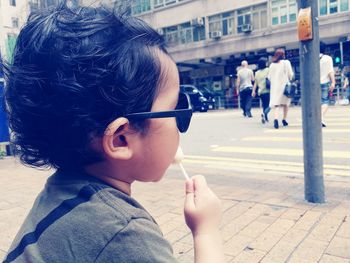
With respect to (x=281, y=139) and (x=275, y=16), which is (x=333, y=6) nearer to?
(x=275, y=16)

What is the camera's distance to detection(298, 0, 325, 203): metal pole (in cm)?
296

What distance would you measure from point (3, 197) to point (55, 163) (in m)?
3.13

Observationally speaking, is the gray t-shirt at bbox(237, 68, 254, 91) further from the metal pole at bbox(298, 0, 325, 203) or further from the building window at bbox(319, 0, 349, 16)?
the building window at bbox(319, 0, 349, 16)

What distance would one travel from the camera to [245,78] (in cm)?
1186

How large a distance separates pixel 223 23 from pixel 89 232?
1015 inches

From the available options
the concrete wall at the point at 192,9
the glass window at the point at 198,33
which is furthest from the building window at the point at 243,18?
the glass window at the point at 198,33

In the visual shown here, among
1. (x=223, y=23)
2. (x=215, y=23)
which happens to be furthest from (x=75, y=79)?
(x=215, y=23)

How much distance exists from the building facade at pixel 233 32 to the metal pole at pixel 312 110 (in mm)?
16404

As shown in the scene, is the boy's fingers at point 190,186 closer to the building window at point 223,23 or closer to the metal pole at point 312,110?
the metal pole at point 312,110

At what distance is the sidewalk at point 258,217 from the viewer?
88.1 inches

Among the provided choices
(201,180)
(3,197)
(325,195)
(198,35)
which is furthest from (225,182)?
(198,35)

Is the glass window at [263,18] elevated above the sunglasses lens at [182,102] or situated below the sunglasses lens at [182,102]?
above

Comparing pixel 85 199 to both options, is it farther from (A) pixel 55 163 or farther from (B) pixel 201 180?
(B) pixel 201 180

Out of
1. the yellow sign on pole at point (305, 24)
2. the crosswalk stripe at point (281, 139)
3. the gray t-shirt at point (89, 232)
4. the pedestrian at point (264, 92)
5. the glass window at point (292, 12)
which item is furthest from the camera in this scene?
the glass window at point (292, 12)
